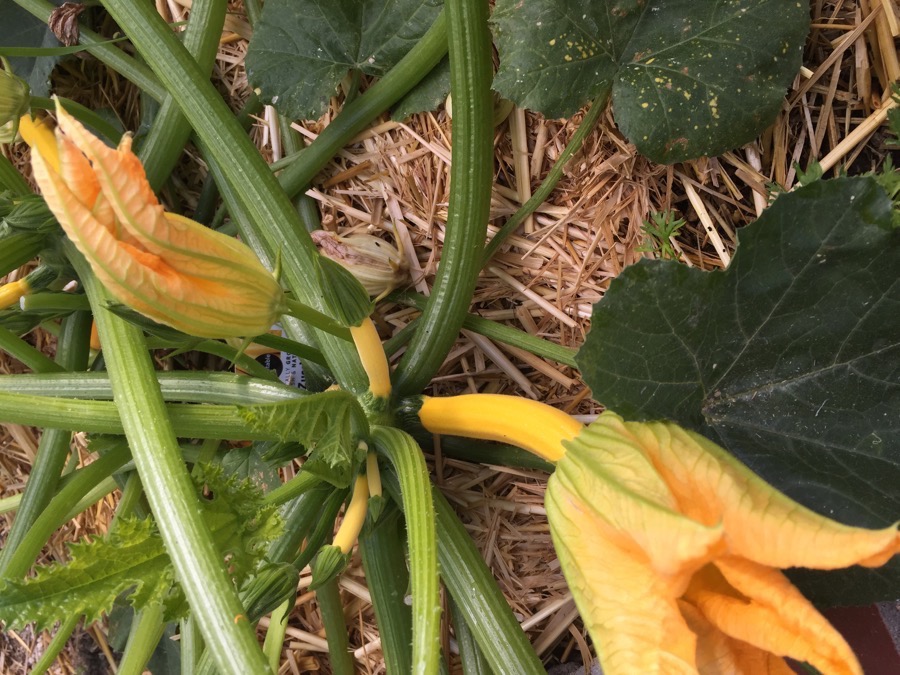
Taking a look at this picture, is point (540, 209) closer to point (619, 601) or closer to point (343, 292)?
point (343, 292)

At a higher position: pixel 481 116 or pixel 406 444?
pixel 481 116

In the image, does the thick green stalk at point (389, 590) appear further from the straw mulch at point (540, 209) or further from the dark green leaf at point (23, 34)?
the dark green leaf at point (23, 34)

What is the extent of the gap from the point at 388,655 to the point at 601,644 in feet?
1.91

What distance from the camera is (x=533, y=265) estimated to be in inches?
47.8

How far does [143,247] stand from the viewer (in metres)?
0.68

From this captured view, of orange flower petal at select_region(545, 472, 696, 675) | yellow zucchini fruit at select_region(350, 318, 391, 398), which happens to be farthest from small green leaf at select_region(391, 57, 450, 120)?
orange flower petal at select_region(545, 472, 696, 675)

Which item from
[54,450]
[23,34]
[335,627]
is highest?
[23,34]

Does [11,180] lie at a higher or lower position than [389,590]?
higher

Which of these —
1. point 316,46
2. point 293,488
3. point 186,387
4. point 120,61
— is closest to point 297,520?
point 293,488

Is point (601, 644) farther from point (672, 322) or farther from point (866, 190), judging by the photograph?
point (866, 190)

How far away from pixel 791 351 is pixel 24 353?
3.81 feet

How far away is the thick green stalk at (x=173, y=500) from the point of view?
73cm

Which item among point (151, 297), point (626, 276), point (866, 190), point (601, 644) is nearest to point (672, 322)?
point (626, 276)

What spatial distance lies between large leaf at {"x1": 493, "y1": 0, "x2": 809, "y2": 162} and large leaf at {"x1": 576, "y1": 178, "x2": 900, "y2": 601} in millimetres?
270
